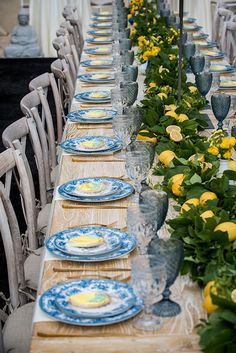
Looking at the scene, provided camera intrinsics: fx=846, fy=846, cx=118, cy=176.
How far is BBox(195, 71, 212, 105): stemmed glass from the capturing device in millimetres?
4066

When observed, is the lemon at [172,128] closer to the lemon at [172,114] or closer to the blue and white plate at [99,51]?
the lemon at [172,114]

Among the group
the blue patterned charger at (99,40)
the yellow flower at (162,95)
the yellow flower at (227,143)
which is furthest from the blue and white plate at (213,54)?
the yellow flower at (227,143)

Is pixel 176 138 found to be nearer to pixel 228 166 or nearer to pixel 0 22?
pixel 228 166

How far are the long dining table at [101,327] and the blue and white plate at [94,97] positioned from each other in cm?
142

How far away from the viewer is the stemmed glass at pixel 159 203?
88.8 inches

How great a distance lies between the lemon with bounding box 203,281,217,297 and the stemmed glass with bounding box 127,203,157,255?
0.87 feet

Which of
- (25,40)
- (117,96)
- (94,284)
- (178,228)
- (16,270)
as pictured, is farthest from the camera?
(25,40)

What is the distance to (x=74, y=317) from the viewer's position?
1886 millimetres

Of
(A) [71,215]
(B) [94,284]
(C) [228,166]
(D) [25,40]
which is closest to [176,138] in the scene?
(C) [228,166]

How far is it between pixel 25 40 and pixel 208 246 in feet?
30.2

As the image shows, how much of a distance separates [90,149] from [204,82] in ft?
2.99

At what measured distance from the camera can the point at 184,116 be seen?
351cm

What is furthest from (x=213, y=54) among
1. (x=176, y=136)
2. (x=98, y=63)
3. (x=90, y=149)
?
(x=176, y=136)

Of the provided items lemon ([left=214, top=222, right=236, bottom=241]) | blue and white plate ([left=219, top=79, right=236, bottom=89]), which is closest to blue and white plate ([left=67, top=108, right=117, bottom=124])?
blue and white plate ([left=219, top=79, right=236, bottom=89])
